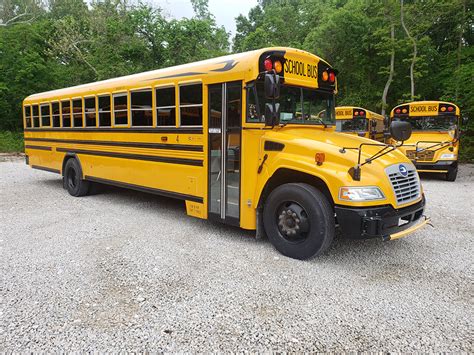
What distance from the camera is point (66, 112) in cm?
814

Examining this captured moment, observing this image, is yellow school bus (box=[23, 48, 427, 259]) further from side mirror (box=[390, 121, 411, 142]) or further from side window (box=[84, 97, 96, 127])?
side window (box=[84, 97, 96, 127])

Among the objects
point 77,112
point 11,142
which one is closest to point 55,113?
point 77,112

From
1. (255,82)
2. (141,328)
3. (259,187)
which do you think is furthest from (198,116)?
(141,328)

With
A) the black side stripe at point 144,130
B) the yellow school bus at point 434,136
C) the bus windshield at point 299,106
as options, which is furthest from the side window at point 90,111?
the yellow school bus at point 434,136

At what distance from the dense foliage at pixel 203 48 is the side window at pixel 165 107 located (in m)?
16.9

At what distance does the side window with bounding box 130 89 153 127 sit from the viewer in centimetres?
598

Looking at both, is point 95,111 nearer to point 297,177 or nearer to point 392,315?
point 297,177

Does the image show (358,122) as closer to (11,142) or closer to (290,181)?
(290,181)

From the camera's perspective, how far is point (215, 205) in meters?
5.11

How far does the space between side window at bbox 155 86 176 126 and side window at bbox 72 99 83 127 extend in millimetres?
2855

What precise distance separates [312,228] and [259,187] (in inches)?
35.4

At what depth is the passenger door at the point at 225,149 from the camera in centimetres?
471

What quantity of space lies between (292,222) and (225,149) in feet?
4.53

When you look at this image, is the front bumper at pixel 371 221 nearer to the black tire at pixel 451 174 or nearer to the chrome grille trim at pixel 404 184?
the chrome grille trim at pixel 404 184
